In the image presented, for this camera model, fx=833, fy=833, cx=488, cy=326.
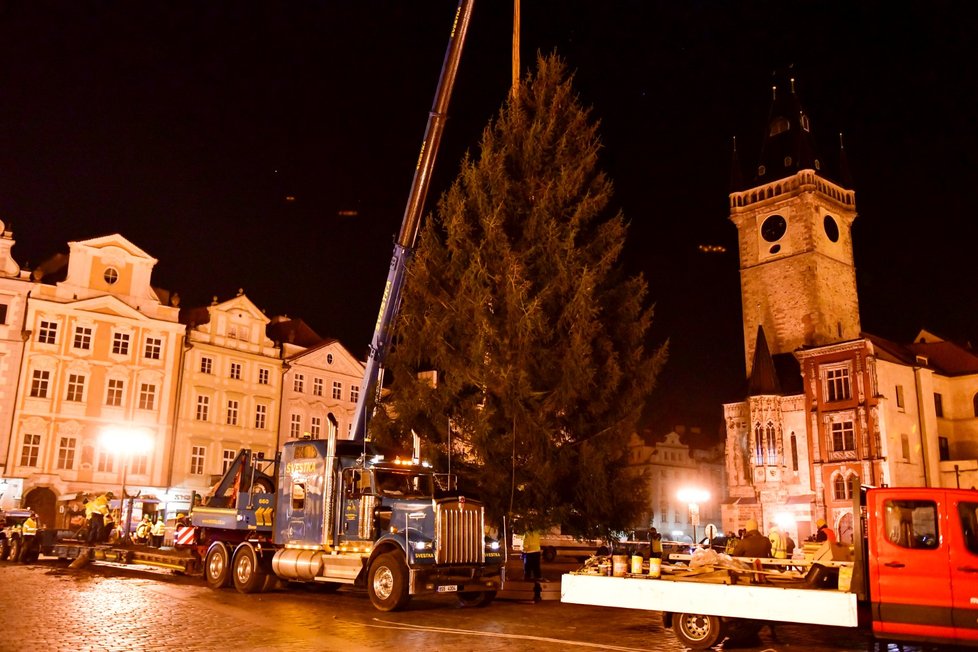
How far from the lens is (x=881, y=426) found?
45594 millimetres

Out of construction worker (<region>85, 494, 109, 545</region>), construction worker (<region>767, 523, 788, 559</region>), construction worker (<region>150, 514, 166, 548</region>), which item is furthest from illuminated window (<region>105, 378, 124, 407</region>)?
construction worker (<region>767, 523, 788, 559</region>)

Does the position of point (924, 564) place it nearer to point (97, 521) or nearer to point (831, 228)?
point (97, 521)

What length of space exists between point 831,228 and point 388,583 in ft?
180

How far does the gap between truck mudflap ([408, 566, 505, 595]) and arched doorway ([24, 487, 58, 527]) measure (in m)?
29.7

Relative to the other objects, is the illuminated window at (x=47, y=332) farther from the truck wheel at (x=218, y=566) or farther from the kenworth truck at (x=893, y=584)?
the kenworth truck at (x=893, y=584)

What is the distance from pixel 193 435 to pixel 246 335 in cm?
674

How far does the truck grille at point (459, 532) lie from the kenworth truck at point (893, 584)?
567 cm

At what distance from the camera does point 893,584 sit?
33.4 feet

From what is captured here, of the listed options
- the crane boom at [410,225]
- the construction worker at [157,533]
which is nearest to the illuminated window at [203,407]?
the construction worker at [157,533]

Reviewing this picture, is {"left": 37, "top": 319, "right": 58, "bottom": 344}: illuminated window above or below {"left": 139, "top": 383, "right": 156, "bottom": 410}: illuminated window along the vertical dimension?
above

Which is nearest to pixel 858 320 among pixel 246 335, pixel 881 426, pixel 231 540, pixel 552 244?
pixel 881 426

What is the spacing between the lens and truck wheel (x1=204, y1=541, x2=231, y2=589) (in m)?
18.9

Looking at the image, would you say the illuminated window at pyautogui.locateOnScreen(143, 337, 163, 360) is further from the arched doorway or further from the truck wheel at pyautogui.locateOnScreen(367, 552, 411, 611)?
the truck wheel at pyautogui.locateOnScreen(367, 552, 411, 611)

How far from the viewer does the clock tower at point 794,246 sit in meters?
58.3
